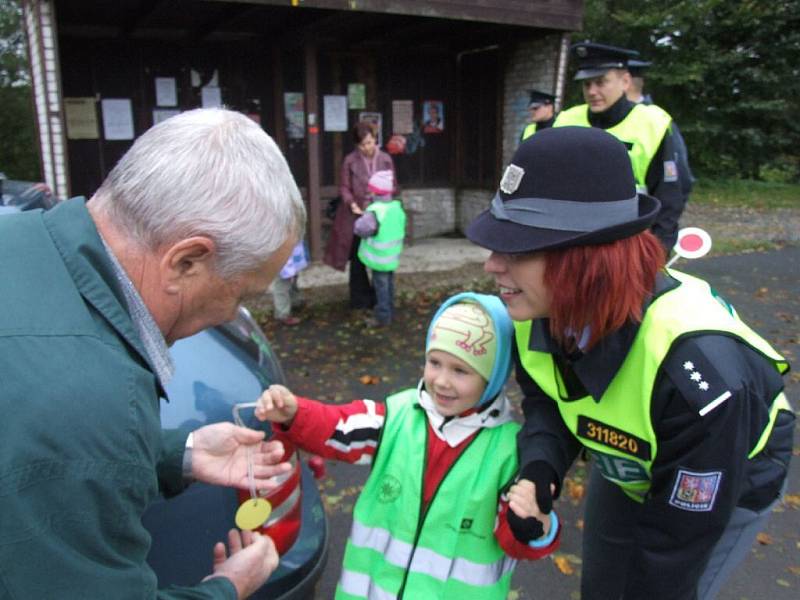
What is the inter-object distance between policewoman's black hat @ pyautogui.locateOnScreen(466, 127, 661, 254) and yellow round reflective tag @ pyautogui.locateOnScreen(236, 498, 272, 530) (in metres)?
A: 0.91

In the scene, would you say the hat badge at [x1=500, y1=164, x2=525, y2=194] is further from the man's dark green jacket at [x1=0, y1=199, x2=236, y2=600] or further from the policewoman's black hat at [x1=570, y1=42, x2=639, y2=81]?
the policewoman's black hat at [x1=570, y1=42, x2=639, y2=81]

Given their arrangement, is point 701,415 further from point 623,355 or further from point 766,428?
point 766,428

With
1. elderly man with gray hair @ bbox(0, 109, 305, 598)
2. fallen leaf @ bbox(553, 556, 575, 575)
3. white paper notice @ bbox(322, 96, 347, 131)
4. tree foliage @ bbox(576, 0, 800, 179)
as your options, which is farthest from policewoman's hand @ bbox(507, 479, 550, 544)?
tree foliage @ bbox(576, 0, 800, 179)

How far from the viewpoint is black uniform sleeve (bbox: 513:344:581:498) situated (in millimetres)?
1856

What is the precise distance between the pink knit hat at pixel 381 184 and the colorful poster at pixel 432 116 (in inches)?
169

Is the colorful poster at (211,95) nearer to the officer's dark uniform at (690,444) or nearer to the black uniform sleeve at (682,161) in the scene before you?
the black uniform sleeve at (682,161)

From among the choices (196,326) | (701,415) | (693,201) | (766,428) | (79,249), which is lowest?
(693,201)

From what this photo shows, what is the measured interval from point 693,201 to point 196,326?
16.8 metres

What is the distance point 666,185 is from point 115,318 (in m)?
3.76

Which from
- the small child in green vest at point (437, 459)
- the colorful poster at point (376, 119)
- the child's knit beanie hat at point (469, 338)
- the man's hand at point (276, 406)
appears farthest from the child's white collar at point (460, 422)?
the colorful poster at point (376, 119)

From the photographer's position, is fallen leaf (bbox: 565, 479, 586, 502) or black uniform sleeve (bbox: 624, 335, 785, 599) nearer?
black uniform sleeve (bbox: 624, 335, 785, 599)

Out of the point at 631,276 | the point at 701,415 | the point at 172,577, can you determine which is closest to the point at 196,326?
the point at 172,577

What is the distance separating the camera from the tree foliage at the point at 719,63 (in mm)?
17141

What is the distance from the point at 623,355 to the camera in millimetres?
1599
